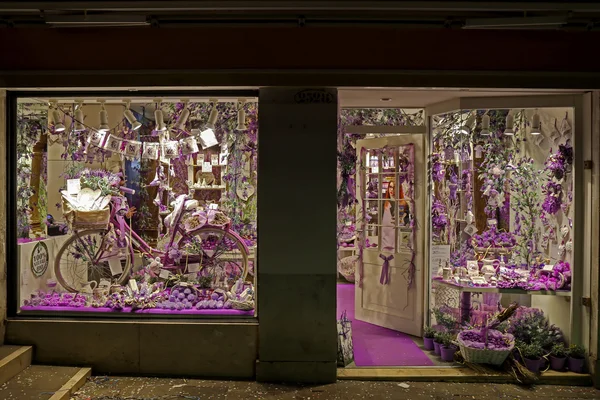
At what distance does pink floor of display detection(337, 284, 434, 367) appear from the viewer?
17.4ft

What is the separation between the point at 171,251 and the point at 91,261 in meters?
0.98

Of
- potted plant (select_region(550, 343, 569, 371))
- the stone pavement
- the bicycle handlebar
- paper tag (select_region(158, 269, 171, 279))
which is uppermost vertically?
the bicycle handlebar

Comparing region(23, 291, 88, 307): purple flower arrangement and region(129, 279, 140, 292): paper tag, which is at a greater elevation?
region(129, 279, 140, 292): paper tag

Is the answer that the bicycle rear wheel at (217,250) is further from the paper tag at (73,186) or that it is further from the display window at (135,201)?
the paper tag at (73,186)

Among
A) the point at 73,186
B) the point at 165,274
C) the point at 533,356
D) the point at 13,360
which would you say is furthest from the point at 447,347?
the point at 73,186

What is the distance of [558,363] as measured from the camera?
501 centimetres

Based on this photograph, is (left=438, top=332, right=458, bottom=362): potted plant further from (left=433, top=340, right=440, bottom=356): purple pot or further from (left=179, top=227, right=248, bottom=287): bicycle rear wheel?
(left=179, top=227, right=248, bottom=287): bicycle rear wheel

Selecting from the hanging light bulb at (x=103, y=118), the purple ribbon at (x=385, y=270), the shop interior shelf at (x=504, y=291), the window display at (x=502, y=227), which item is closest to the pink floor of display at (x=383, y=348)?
the window display at (x=502, y=227)

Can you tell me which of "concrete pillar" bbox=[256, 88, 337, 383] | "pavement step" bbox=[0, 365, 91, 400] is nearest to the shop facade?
"concrete pillar" bbox=[256, 88, 337, 383]

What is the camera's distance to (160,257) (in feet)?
18.5

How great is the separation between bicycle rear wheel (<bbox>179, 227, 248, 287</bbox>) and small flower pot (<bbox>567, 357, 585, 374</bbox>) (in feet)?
12.4

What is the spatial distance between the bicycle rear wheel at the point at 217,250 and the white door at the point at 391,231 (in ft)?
6.83

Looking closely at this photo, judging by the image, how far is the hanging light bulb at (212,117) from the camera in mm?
5304

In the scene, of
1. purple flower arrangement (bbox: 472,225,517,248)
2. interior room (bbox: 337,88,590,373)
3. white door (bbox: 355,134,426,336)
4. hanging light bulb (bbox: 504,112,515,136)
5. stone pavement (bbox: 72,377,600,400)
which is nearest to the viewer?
stone pavement (bbox: 72,377,600,400)
